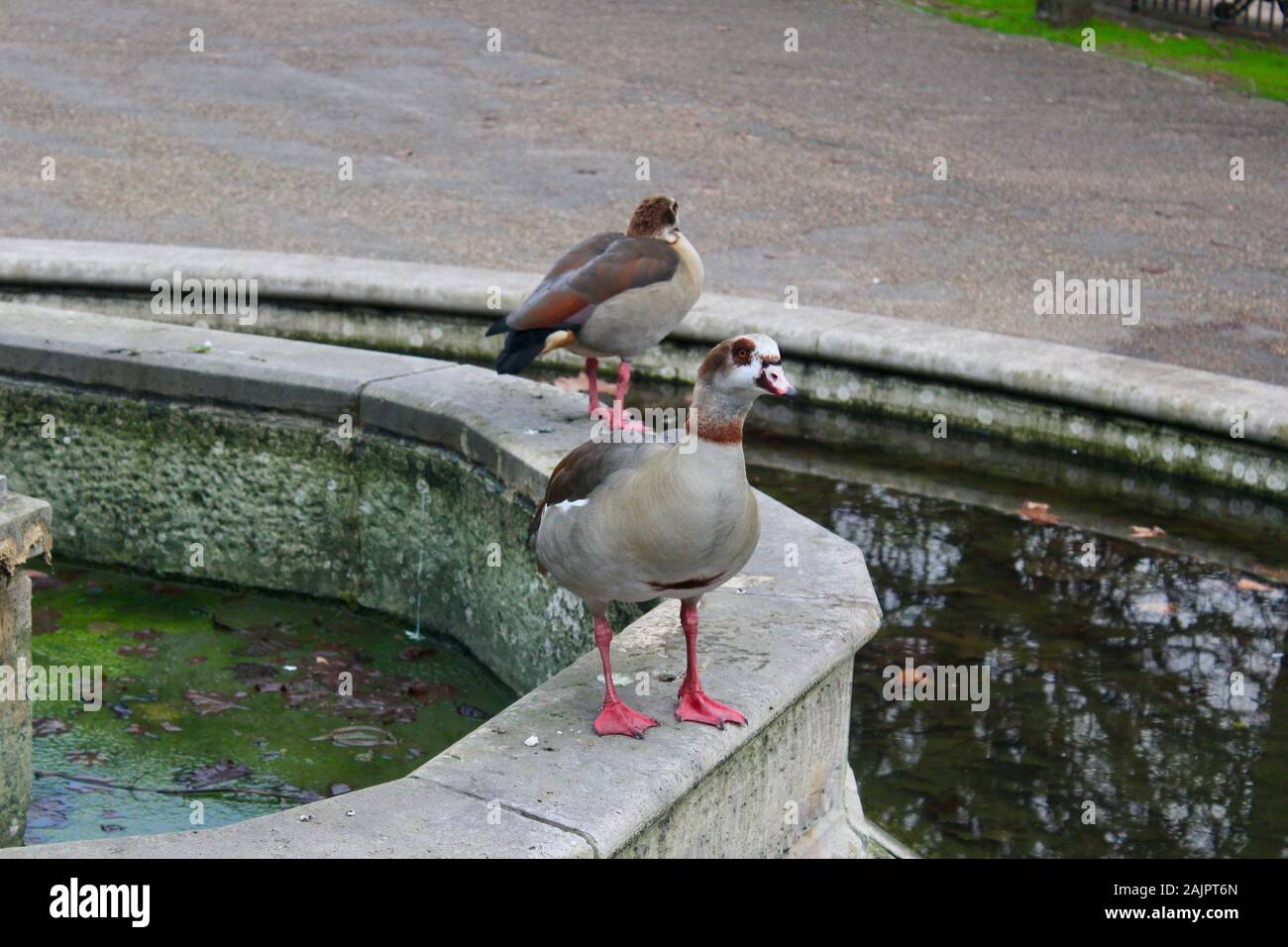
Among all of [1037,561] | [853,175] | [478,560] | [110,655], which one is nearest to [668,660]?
[478,560]

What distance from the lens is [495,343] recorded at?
8.88m

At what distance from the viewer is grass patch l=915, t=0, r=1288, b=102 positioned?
54.5ft

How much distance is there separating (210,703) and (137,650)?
476mm

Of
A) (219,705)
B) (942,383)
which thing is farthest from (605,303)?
(942,383)

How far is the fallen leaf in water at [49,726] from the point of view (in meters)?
5.22

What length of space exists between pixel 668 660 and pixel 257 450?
219 centimetres

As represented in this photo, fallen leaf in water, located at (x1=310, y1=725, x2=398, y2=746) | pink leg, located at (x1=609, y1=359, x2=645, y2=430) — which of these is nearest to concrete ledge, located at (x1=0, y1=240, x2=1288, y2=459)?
pink leg, located at (x1=609, y1=359, x2=645, y2=430)

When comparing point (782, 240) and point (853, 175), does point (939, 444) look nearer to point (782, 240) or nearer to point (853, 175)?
point (782, 240)

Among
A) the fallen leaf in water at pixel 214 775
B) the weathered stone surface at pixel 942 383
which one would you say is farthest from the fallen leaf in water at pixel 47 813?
the weathered stone surface at pixel 942 383

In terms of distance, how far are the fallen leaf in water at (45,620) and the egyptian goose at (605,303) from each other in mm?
1652

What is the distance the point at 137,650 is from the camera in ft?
18.9

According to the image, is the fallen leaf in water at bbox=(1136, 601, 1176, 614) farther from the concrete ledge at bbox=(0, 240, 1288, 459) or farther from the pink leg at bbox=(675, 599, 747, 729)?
the pink leg at bbox=(675, 599, 747, 729)

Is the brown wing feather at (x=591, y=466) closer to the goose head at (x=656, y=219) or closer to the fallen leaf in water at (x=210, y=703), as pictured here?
the fallen leaf in water at (x=210, y=703)

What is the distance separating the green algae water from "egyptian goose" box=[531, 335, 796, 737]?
1.30 meters
